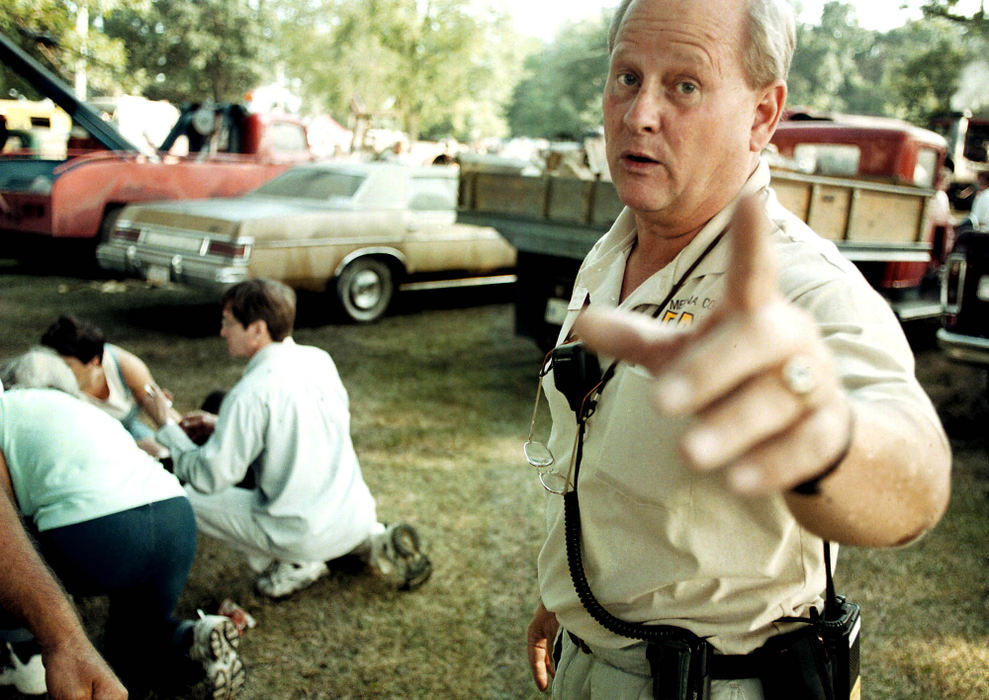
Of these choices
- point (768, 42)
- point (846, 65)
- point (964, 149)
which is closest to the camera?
point (768, 42)

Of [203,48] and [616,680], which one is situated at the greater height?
[203,48]

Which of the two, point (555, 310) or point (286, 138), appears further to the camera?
point (286, 138)

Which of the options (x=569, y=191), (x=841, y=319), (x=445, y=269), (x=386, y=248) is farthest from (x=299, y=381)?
(x=445, y=269)

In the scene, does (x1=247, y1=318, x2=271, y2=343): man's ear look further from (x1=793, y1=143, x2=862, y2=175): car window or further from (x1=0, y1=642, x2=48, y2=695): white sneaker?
(x1=793, y1=143, x2=862, y2=175): car window

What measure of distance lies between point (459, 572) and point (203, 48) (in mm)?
31260

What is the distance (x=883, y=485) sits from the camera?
0.80 metres

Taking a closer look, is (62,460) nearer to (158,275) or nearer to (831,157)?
(158,275)

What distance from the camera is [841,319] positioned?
98cm

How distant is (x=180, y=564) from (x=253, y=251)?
4.65 meters

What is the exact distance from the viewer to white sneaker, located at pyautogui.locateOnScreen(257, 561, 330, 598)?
321 cm

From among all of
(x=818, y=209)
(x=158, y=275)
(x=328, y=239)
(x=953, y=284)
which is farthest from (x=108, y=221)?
(x=953, y=284)

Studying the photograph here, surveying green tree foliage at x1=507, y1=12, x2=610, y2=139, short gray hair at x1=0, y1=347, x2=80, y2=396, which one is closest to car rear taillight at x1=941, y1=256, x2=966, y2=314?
short gray hair at x1=0, y1=347, x2=80, y2=396

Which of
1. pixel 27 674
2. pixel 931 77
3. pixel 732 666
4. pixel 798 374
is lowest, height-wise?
pixel 27 674

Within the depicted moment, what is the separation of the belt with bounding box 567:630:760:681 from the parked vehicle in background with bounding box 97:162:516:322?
5.55 metres
